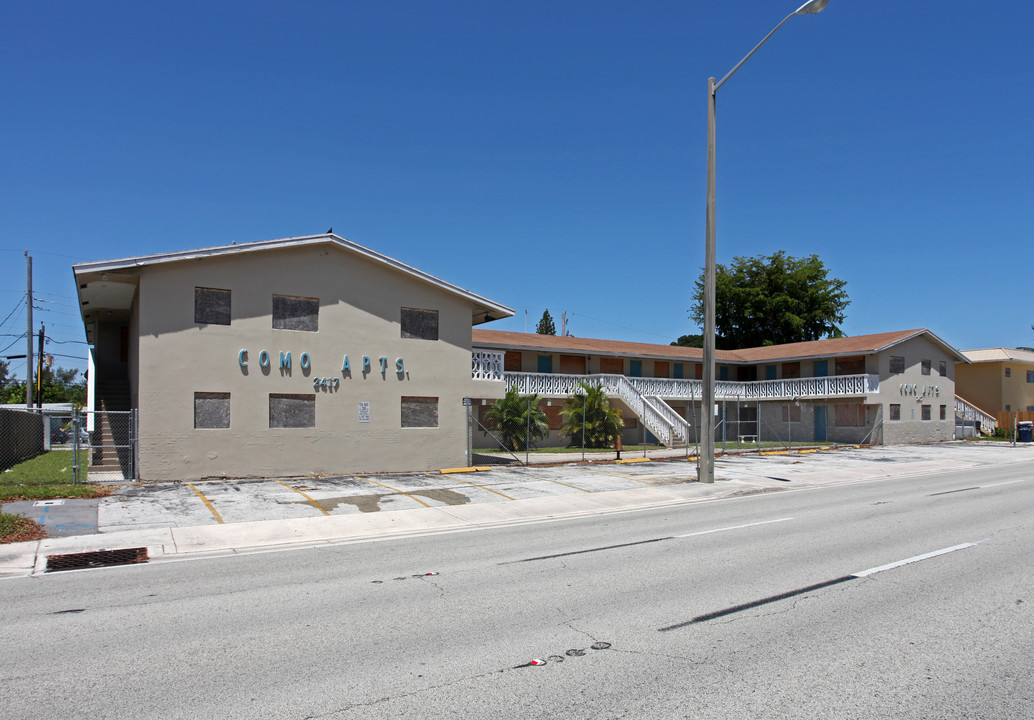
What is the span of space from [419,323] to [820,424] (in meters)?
28.3

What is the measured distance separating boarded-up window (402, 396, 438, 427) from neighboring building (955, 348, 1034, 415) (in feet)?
136

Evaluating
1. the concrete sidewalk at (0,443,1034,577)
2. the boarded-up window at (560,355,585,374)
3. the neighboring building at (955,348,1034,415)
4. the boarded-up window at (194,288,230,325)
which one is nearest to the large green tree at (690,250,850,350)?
the neighboring building at (955,348,1034,415)

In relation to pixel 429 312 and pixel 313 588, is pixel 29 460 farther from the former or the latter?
pixel 313 588

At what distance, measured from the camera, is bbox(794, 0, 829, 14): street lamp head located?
1538 cm

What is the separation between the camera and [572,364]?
38.1 metres

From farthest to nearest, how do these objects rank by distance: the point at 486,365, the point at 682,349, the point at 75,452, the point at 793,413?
1. the point at 682,349
2. the point at 793,413
3. the point at 486,365
4. the point at 75,452

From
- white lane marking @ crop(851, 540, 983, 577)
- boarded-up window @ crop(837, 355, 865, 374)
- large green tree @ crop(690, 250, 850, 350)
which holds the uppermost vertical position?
large green tree @ crop(690, 250, 850, 350)

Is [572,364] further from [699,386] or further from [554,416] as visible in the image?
[699,386]

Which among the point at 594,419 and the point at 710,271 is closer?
the point at 710,271

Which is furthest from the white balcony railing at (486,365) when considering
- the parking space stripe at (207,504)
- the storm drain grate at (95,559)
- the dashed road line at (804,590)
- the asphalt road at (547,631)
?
the dashed road line at (804,590)

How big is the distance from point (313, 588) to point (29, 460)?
24.1m

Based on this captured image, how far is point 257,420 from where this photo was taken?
2006 cm

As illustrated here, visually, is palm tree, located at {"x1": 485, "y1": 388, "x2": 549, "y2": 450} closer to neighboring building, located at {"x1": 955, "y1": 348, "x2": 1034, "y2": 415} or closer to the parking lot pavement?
the parking lot pavement

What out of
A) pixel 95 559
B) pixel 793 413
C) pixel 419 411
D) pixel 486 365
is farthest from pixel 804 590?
pixel 793 413
